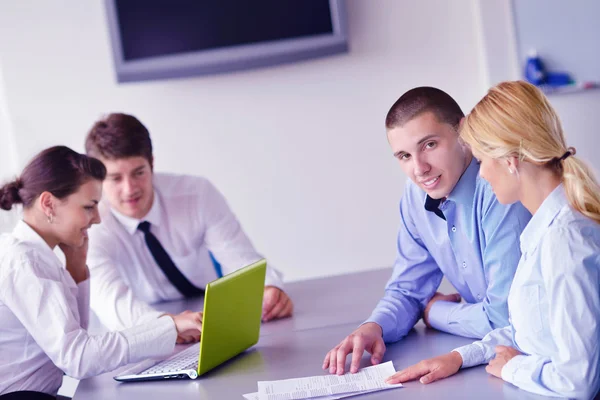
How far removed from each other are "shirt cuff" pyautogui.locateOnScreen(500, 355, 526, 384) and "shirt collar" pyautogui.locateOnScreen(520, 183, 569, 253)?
0.21m

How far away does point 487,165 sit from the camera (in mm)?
1543

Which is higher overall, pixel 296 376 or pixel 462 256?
pixel 462 256

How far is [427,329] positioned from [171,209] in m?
1.36

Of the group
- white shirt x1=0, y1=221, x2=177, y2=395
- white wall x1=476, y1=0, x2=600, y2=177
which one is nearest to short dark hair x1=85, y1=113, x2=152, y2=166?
white shirt x1=0, y1=221, x2=177, y2=395

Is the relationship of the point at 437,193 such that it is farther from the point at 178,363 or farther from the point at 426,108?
the point at 178,363

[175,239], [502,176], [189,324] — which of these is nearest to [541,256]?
[502,176]

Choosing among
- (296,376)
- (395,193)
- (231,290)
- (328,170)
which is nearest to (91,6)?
(328,170)

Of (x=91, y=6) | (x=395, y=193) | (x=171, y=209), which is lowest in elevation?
(x=395, y=193)

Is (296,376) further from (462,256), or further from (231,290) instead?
(462,256)

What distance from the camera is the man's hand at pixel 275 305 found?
2461 mm

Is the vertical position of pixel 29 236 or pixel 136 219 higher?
pixel 29 236

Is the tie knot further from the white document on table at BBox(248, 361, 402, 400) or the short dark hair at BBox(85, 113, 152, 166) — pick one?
the white document on table at BBox(248, 361, 402, 400)

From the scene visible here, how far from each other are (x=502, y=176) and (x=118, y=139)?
1665 millimetres

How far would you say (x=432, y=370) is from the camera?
5.10 ft
